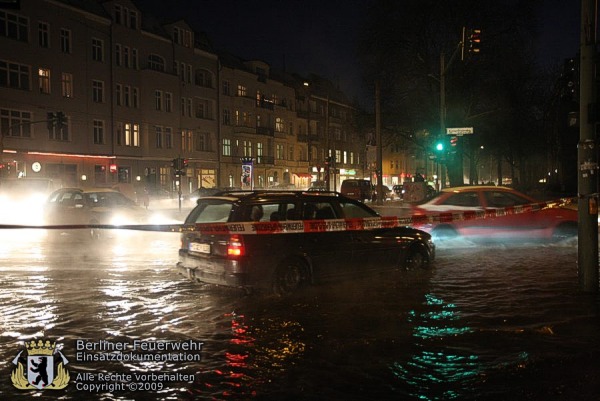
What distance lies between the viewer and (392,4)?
3744 cm

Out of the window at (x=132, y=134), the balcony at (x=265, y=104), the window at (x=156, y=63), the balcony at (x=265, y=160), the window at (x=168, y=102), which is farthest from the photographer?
the balcony at (x=265, y=160)

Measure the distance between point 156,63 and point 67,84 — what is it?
10250 mm

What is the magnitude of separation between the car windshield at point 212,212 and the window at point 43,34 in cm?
3597

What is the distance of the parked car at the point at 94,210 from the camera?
18.6 meters

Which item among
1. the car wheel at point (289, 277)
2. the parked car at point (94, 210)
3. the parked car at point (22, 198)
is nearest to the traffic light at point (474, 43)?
the parked car at point (94, 210)

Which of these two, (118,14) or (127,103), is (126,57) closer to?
(118,14)

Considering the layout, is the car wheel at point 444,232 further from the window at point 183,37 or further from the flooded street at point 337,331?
the window at point 183,37

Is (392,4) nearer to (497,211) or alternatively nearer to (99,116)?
(99,116)

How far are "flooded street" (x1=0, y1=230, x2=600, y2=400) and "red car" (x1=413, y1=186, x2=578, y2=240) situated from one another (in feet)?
9.15

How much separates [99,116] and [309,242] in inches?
1543

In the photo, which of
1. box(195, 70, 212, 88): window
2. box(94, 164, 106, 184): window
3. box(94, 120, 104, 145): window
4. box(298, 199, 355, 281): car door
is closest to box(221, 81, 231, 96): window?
box(195, 70, 212, 88): window

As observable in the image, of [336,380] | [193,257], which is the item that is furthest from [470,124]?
[336,380]

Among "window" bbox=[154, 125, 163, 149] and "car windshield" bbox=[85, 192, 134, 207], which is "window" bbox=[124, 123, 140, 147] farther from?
"car windshield" bbox=[85, 192, 134, 207]

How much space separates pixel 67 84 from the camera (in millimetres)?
41656
